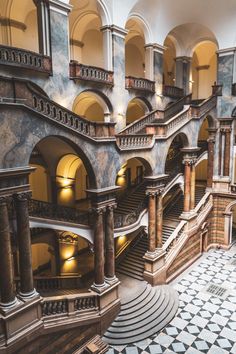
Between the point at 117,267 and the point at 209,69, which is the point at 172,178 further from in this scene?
the point at 209,69

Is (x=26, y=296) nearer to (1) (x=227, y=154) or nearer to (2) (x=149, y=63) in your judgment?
(2) (x=149, y=63)

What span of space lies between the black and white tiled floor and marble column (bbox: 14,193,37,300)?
4244mm

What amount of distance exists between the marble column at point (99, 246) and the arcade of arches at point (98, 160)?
45 millimetres

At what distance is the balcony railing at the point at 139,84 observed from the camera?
15.7m

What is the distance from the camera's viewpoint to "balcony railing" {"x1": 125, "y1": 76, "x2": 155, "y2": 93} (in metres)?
15.7

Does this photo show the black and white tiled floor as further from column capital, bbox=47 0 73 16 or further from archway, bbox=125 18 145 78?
archway, bbox=125 18 145 78

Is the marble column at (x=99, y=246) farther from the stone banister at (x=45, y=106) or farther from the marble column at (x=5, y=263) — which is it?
the marble column at (x=5, y=263)

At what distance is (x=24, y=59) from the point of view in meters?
10.8

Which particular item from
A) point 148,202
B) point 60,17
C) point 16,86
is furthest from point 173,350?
point 60,17

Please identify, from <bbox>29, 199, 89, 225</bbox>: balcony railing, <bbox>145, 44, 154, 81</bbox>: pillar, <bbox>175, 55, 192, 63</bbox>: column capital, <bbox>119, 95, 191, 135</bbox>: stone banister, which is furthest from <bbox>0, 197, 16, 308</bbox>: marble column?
<bbox>175, 55, 192, 63</bbox>: column capital

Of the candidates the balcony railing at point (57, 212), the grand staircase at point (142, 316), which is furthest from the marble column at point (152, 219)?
the balcony railing at point (57, 212)

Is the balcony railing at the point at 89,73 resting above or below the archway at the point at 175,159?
above

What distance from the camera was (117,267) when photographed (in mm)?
15398

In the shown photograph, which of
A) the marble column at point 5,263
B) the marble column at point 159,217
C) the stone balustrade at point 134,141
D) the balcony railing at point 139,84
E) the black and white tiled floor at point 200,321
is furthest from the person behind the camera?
the balcony railing at point 139,84
